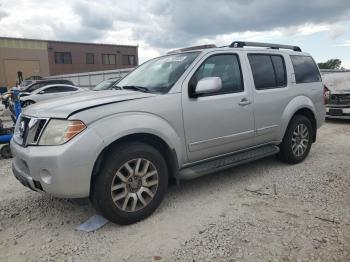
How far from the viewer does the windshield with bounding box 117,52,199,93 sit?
4.06 m

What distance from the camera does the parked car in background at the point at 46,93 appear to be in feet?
44.3

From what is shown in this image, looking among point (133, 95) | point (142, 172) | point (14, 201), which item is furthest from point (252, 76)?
point (14, 201)

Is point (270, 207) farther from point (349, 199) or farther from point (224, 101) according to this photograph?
point (224, 101)

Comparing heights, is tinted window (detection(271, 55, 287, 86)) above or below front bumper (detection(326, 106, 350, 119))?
above

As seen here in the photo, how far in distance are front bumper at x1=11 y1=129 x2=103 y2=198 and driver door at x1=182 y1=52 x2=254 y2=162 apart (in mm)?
1213

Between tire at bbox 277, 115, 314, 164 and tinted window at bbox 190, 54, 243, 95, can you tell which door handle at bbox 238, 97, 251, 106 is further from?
tire at bbox 277, 115, 314, 164

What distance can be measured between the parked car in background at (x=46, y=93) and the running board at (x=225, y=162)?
34.3 feet

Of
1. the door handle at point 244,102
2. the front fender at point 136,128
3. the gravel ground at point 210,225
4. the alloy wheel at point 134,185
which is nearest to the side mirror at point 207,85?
the front fender at point 136,128

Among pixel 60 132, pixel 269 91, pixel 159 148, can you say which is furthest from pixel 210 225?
pixel 269 91

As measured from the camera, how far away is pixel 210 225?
3.47 metres

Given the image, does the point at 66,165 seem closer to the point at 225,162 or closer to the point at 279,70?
the point at 225,162

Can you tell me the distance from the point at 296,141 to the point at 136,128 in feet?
10.3

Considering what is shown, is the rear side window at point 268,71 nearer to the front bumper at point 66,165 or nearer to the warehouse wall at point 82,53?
the front bumper at point 66,165

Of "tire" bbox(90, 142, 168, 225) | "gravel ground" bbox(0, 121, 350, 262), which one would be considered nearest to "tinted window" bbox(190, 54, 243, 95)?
"tire" bbox(90, 142, 168, 225)
